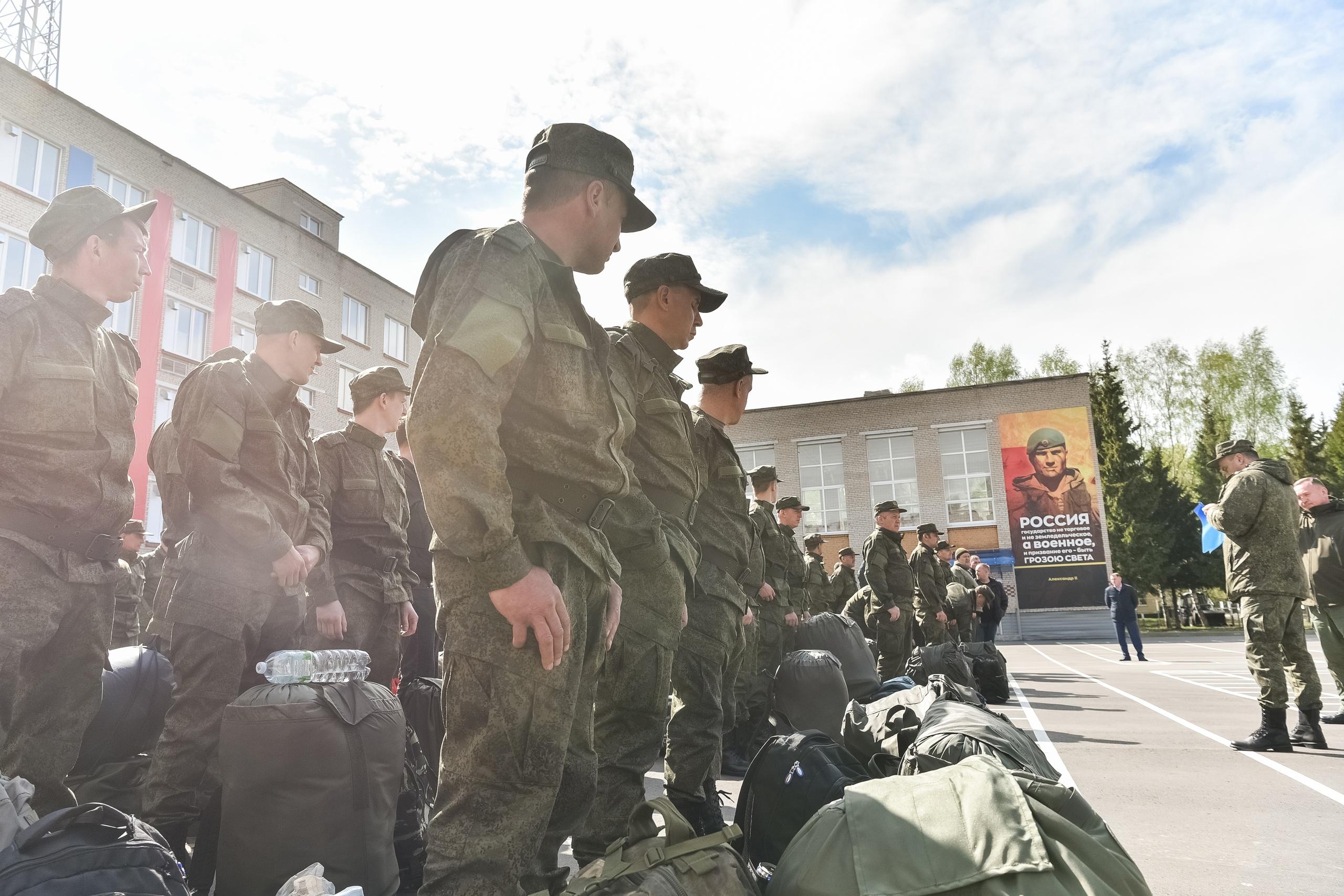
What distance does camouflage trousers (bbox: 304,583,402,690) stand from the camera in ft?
13.7

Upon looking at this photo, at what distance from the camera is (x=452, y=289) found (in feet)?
6.65

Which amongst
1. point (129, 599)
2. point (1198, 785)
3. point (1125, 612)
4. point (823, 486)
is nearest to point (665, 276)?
point (1198, 785)

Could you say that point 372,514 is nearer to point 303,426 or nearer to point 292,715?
point 303,426

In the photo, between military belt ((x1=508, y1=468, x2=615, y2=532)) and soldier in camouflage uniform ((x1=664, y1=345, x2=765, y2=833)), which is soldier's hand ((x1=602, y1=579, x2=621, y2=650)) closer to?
military belt ((x1=508, y1=468, x2=615, y2=532))

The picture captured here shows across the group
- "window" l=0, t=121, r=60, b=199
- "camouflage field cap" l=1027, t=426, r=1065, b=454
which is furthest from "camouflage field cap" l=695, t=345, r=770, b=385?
"camouflage field cap" l=1027, t=426, r=1065, b=454

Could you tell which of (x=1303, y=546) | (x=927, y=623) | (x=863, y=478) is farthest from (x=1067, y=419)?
(x=1303, y=546)

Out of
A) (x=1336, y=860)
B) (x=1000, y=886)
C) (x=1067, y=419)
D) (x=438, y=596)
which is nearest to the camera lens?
(x=1000, y=886)

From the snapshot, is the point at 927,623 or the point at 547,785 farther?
the point at 927,623

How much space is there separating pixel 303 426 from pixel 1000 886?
3.46m

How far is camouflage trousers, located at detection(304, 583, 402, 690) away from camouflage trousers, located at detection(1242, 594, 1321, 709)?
19.2ft

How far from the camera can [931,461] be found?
4000 centimetres

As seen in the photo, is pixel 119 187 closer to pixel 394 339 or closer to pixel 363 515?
pixel 394 339

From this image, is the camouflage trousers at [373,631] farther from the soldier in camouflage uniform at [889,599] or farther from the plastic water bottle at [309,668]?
the soldier in camouflage uniform at [889,599]

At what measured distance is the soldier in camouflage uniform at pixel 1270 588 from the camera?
6020mm
